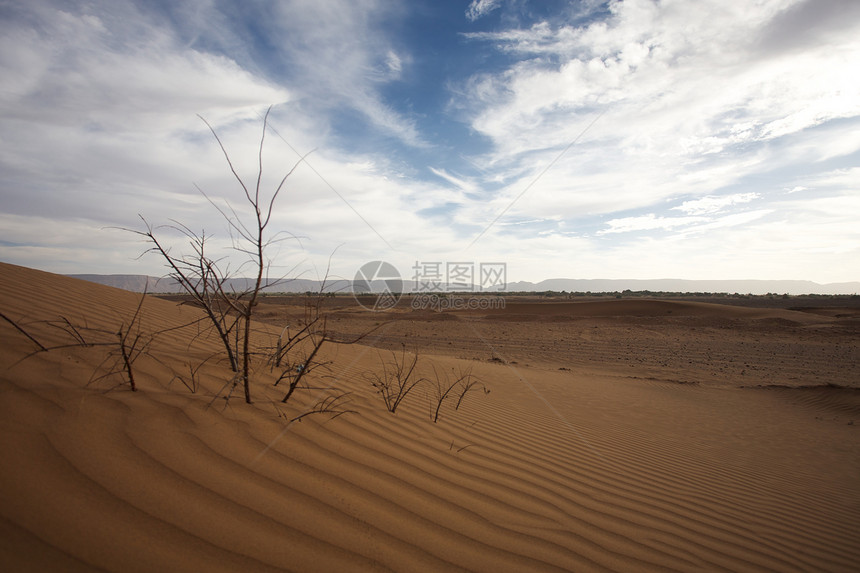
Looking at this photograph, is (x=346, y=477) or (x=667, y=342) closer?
(x=346, y=477)

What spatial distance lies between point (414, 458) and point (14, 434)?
1.77 meters

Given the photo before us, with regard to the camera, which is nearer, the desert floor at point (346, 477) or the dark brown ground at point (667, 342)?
the desert floor at point (346, 477)

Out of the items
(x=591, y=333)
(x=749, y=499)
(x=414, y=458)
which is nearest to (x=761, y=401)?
(x=749, y=499)

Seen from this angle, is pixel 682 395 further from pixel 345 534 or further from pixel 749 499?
pixel 345 534

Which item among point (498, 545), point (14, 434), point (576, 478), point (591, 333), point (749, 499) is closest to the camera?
point (14, 434)

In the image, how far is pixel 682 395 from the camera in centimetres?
715

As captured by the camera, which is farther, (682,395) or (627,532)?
(682,395)

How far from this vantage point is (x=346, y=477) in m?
Result: 1.88

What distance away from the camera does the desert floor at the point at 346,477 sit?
1.31 metres

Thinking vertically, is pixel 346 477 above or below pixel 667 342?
above

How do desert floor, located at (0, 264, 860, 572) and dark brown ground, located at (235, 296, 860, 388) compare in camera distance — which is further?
dark brown ground, located at (235, 296, 860, 388)

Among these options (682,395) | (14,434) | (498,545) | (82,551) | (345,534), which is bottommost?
(682,395)

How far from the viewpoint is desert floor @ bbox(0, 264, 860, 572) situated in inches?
51.6

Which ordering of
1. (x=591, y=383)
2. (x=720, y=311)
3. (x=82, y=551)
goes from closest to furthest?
(x=82, y=551) < (x=591, y=383) < (x=720, y=311)
